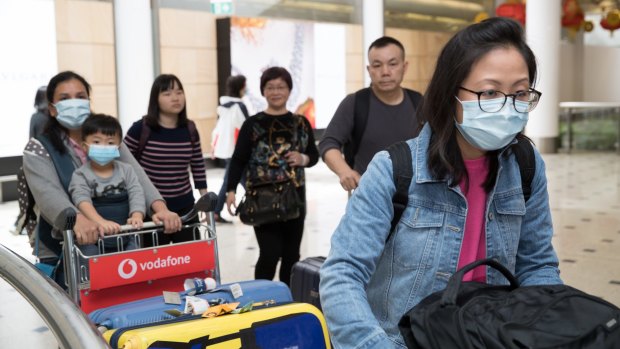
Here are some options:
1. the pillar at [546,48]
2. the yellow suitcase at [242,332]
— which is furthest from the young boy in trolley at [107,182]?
the pillar at [546,48]

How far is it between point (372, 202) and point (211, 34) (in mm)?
12872

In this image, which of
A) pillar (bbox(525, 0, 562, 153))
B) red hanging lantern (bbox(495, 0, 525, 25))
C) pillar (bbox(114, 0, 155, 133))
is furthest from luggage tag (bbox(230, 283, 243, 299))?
red hanging lantern (bbox(495, 0, 525, 25))

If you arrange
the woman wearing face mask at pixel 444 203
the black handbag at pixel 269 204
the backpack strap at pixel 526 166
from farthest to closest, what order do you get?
the black handbag at pixel 269 204
the backpack strap at pixel 526 166
the woman wearing face mask at pixel 444 203

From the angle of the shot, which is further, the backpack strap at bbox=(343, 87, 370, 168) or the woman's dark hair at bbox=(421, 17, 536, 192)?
the backpack strap at bbox=(343, 87, 370, 168)

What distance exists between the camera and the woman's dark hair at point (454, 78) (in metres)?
1.53

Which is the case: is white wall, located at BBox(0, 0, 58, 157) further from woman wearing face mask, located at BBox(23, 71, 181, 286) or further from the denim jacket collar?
the denim jacket collar

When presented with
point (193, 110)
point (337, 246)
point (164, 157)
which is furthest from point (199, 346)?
point (193, 110)

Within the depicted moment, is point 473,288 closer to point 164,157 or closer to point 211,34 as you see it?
point 164,157

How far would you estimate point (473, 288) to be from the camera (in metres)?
1.48

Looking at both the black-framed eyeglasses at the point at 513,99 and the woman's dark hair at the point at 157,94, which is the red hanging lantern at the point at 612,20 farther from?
the black-framed eyeglasses at the point at 513,99

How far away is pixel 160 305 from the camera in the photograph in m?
2.94

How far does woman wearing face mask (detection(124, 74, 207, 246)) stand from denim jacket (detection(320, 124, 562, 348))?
2.96 metres

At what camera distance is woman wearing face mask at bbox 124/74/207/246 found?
14.5 ft

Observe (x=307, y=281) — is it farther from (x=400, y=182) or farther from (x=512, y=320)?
(x=512, y=320)
